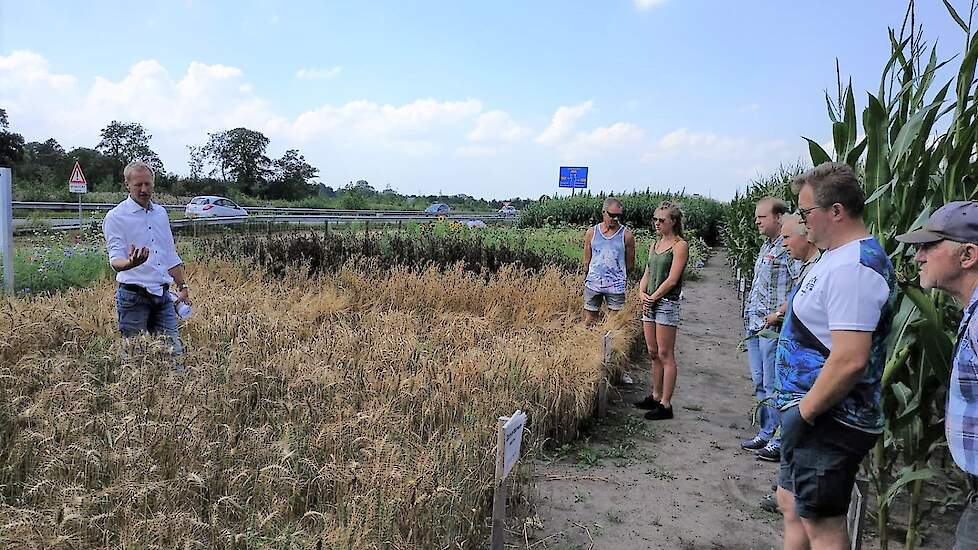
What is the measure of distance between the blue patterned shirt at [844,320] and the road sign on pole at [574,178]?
23687 millimetres

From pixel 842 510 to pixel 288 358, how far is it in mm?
3185

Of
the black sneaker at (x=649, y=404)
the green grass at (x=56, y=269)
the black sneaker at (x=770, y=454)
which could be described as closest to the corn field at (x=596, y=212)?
the green grass at (x=56, y=269)

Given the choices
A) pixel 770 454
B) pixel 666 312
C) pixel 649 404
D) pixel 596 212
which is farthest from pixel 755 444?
pixel 596 212

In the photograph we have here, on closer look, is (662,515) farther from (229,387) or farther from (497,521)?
(229,387)

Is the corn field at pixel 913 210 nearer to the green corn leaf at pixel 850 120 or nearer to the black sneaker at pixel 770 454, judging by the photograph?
the green corn leaf at pixel 850 120

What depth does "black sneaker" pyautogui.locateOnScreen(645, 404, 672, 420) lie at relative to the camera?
4703mm

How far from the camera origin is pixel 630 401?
16.9 ft

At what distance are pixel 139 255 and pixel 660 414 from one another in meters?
3.68

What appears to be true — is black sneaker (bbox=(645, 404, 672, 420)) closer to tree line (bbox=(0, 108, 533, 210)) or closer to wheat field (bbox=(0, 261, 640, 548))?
wheat field (bbox=(0, 261, 640, 548))

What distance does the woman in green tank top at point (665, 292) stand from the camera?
4.47m

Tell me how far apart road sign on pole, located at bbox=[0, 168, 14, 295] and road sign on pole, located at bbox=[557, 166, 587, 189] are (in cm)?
2085

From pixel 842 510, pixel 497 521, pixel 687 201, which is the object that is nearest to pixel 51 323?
pixel 497 521

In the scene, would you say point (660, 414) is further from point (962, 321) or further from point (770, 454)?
point (962, 321)

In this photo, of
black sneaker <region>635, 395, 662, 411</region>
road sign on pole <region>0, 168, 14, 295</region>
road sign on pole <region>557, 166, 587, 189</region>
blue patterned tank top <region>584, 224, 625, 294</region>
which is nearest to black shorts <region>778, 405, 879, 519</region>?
black sneaker <region>635, 395, 662, 411</region>
